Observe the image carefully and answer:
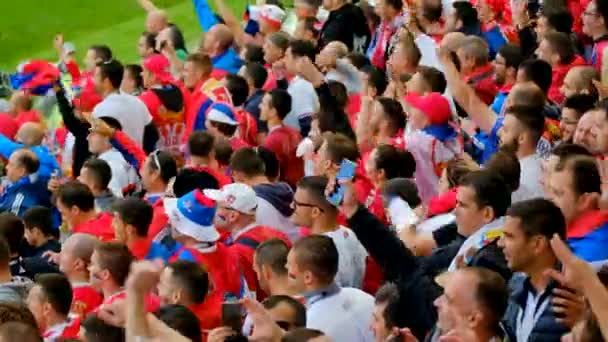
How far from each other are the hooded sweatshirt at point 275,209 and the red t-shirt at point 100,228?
2.64ft

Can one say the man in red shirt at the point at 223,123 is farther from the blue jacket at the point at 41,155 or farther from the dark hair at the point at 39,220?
the dark hair at the point at 39,220

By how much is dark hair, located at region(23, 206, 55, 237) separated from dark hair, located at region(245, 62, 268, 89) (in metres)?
2.78

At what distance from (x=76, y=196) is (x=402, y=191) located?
197 cm

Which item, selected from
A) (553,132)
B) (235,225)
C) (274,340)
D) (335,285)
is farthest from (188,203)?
(553,132)

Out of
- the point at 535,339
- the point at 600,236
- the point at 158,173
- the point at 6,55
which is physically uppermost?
the point at 6,55

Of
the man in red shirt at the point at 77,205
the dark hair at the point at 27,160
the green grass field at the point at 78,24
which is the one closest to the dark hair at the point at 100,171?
the man in red shirt at the point at 77,205

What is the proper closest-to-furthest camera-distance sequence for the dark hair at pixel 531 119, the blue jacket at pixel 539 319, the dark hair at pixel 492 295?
the dark hair at pixel 492 295 < the blue jacket at pixel 539 319 < the dark hair at pixel 531 119

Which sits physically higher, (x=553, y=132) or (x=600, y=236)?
(x=553, y=132)

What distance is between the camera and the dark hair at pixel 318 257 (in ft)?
17.4

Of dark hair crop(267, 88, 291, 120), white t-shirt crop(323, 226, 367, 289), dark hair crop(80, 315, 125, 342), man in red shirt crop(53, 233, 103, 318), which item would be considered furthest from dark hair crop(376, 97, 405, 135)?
dark hair crop(80, 315, 125, 342)

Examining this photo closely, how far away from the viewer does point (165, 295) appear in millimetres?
5445

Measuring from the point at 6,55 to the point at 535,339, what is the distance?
12700mm

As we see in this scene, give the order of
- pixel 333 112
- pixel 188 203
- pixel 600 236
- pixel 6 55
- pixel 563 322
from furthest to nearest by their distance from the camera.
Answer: pixel 6 55 < pixel 333 112 < pixel 188 203 < pixel 600 236 < pixel 563 322

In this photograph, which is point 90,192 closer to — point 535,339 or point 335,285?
point 335,285
